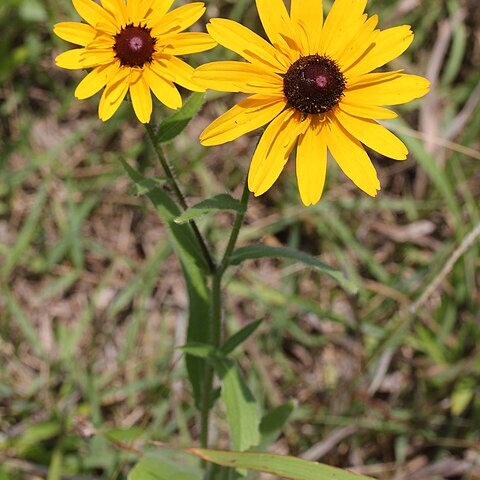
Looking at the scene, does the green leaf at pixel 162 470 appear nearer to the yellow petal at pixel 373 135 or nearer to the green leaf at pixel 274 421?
the green leaf at pixel 274 421

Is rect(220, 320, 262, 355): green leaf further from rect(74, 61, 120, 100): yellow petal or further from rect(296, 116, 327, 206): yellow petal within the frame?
rect(74, 61, 120, 100): yellow petal

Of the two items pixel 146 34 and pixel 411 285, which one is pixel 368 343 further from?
pixel 146 34

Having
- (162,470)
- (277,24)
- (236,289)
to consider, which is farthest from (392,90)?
(236,289)

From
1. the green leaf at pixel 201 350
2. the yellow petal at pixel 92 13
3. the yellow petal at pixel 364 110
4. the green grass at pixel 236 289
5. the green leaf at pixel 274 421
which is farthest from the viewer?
the green grass at pixel 236 289

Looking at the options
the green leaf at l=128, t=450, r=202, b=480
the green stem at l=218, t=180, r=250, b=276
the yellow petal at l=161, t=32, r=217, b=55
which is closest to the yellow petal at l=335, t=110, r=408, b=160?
the green stem at l=218, t=180, r=250, b=276

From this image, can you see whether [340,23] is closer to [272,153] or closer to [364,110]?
[364,110]

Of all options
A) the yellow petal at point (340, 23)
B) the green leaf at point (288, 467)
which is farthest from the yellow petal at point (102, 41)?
the green leaf at point (288, 467)
